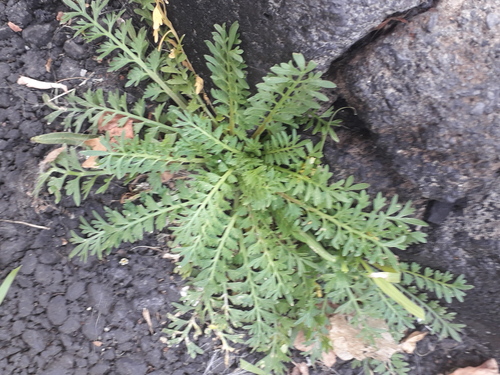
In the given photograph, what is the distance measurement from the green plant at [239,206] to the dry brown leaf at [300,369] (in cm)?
12

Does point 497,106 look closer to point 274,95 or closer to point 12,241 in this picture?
point 274,95

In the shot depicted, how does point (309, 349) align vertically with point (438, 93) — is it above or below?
below

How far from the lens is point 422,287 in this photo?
2074mm

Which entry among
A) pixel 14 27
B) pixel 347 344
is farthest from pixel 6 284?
pixel 347 344

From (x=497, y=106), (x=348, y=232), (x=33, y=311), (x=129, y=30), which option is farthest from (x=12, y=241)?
(x=497, y=106)

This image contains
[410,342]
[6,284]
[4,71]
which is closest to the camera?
[6,284]

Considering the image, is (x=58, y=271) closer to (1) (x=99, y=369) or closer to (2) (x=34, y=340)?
(2) (x=34, y=340)

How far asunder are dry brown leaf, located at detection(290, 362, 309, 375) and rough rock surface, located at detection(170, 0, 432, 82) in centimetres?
138

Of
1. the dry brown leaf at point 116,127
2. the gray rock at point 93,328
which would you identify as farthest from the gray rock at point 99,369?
the dry brown leaf at point 116,127

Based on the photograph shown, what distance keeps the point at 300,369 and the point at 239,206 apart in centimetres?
86

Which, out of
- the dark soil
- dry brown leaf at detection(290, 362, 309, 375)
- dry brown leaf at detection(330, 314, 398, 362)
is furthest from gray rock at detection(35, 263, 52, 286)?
dry brown leaf at detection(330, 314, 398, 362)

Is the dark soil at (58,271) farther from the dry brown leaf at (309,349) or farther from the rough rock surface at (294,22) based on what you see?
the rough rock surface at (294,22)

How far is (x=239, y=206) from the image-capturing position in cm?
201

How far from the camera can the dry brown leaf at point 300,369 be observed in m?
2.16
